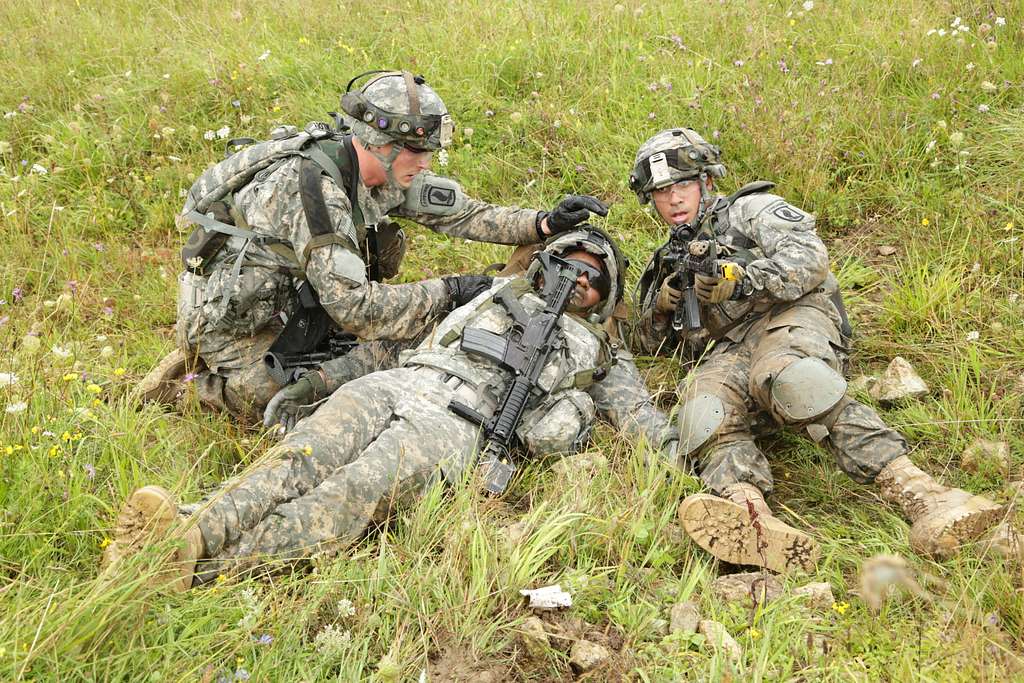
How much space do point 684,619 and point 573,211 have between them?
9.34ft

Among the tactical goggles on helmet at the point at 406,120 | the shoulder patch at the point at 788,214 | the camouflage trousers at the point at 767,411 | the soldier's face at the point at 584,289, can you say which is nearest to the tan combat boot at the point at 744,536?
the camouflage trousers at the point at 767,411

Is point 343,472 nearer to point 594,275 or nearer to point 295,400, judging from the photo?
point 295,400

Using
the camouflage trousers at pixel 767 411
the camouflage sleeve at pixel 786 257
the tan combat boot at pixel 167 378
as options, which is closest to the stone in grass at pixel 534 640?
the camouflage trousers at pixel 767 411

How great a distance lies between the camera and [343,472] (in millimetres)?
4043

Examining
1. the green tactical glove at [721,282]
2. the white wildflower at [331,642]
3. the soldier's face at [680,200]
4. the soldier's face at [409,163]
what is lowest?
the white wildflower at [331,642]

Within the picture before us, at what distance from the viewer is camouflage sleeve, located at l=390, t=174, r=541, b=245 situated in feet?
19.4

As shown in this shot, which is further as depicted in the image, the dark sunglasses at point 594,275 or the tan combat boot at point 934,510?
the dark sunglasses at point 594,275

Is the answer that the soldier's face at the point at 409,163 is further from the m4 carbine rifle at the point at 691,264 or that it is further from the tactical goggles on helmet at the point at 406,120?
the m4 carbine rifle at the point at 691,264

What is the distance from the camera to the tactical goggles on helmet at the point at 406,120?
5.09 m

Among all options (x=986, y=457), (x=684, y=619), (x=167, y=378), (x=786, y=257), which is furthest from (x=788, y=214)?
(x=167, y=378)

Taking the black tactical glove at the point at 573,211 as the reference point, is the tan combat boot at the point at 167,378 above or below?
below

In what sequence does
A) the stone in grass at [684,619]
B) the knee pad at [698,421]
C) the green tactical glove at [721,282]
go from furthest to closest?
the green tactical glove at [721,282] → the knee pad at [698,421] → the stone in grass at [684,619]

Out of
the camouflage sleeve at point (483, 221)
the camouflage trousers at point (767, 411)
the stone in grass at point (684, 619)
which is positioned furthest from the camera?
the camouflage sleeve at point (483, 221)

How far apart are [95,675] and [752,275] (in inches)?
143
